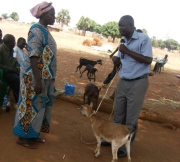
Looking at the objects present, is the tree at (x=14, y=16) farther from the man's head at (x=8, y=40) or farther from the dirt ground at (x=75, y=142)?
the man's head at (x=8, y=40)

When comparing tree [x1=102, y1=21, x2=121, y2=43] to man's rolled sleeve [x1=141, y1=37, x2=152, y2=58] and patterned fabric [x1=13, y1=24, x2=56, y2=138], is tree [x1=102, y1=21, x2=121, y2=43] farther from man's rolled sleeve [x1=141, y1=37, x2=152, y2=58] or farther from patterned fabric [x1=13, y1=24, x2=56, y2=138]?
patterned fabric [x1=13, y1=24, x2=56, y2=138]

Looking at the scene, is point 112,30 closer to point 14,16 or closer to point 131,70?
point 131,70

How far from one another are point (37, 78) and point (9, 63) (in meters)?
2.04

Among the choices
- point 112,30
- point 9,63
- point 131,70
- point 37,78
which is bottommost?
point 9,63

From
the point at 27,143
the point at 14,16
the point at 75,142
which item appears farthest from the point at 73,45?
the point at 14,16

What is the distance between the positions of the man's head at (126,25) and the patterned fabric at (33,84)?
0.99 meters

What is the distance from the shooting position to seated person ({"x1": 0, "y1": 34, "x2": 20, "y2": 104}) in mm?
4434

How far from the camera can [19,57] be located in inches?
210

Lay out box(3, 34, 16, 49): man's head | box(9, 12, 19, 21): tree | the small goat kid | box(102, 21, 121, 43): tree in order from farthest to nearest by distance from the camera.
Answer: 1. box(9, 12, 19, 21): tree
2. box(102, 21, 121, 43): tree
3. box(3, 34, 16, 49): man's head
4. the small goat kid

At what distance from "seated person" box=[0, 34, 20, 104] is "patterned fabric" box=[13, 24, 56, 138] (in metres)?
1.52

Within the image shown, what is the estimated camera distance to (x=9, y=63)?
4.63 metres

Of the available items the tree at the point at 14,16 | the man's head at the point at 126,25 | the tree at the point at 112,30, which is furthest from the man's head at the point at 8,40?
the tree at the point at 14,16

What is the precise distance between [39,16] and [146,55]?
1.57 meters

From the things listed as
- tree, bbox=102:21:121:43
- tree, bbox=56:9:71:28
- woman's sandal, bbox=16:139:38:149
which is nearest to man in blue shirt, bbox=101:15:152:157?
woman's sandal, bbox=16:139:38:149
